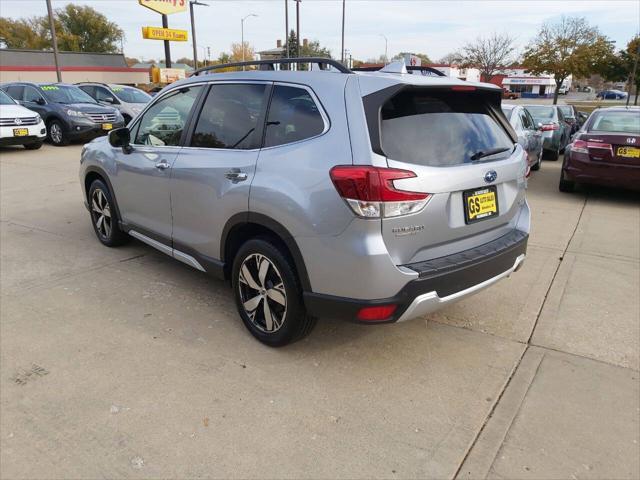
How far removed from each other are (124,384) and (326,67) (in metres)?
2.52

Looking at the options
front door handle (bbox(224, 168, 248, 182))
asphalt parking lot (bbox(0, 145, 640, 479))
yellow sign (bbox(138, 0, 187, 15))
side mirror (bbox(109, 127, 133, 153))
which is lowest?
asphalt parking lot (bbox(0, 145, 640, 479))

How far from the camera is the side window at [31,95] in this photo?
14.5 meters

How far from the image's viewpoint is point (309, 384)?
3.04 meters

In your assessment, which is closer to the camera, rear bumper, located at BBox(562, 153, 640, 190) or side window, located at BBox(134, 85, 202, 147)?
side window, located at BBox(134, 85, 202, 147)

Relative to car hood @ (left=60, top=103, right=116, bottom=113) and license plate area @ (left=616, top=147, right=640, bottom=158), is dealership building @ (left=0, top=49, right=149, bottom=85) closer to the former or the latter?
car hood @ (left=60, top=103, right=116, bottom=113)

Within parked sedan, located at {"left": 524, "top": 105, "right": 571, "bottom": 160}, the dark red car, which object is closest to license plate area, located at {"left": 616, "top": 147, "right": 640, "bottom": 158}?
the dark red car

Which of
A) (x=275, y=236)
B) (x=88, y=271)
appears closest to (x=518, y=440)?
(x=275, y=236)

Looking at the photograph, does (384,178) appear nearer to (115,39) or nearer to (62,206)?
(62,206)

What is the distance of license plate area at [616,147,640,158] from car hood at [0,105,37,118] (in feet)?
41.5

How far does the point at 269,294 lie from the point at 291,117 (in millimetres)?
1125

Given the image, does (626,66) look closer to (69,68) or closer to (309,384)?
(309,384)

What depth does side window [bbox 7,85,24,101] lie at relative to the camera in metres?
14.9

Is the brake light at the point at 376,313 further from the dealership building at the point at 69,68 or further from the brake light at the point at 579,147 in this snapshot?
the dealership building at the point at 69,68

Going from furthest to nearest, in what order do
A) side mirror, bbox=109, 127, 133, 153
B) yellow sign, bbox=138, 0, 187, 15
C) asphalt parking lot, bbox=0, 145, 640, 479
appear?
yellow sign, bbox=138, 0, 187, 15 → side mirror, bbox=109, 127, 133, 153 → asphalt parking lot, bbox=0, 145, 640, 479
